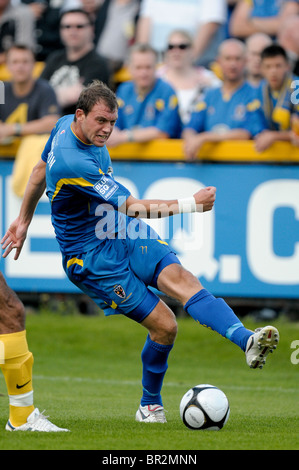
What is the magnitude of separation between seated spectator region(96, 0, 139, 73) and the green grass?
4.40 meters

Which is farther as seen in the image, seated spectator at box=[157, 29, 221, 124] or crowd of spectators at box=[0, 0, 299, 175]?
seated spectator at box=[157, 29, 221, 124]

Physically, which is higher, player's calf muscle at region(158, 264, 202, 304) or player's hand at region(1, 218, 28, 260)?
player's hand at region(1, 218, 28, 260)

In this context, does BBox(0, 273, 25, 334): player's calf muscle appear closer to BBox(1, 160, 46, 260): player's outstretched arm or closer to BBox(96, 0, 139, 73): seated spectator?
BBox(1, 160, 46, 260): player's outstretched arm

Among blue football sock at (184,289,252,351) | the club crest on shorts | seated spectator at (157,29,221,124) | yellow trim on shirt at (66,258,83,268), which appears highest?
seated spectator at (157,29,221,124)

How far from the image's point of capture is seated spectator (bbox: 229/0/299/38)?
43.9 feet

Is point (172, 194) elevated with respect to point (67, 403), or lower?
elevated

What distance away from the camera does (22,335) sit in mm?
6113

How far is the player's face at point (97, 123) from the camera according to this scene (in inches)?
247

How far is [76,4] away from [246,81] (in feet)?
13.7

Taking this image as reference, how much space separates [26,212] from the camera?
23.2 ft

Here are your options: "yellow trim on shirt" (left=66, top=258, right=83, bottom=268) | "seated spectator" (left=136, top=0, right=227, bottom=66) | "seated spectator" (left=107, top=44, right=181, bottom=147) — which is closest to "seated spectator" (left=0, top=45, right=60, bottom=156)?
"seated spectator" (left=107, top=44, right=181, bottom=147)
